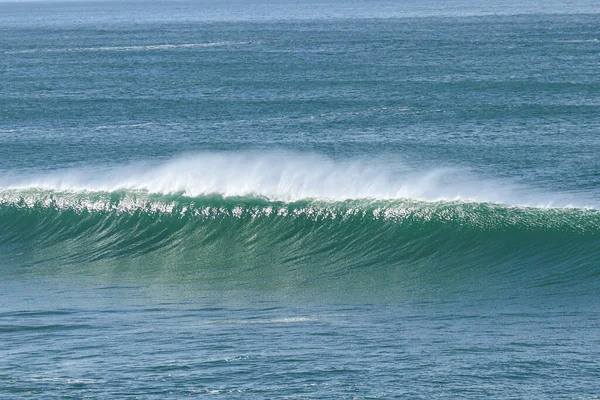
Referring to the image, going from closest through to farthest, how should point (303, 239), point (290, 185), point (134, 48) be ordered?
point (303, 239) < point (290, 185) < point (134, 48)

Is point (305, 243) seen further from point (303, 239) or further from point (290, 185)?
point (290, 185)

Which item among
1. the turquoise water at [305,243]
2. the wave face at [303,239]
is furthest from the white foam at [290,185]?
the wave face at [303,239]

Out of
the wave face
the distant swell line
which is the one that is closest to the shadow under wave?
the wave face

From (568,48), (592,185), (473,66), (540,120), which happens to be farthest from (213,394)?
(568,48)

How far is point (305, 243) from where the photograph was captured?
78.3 ft

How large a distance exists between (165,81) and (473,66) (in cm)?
2066

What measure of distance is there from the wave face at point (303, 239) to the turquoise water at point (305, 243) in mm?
64

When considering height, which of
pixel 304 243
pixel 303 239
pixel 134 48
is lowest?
pixel 304 243

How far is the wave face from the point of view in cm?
2103

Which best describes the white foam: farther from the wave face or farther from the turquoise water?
the wave face

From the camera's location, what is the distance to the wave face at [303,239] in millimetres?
21031

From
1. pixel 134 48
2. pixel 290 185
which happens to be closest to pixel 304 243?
pixel 290 185

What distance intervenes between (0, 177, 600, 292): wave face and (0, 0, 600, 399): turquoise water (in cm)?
6

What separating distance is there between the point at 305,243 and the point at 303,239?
23 centimetres
